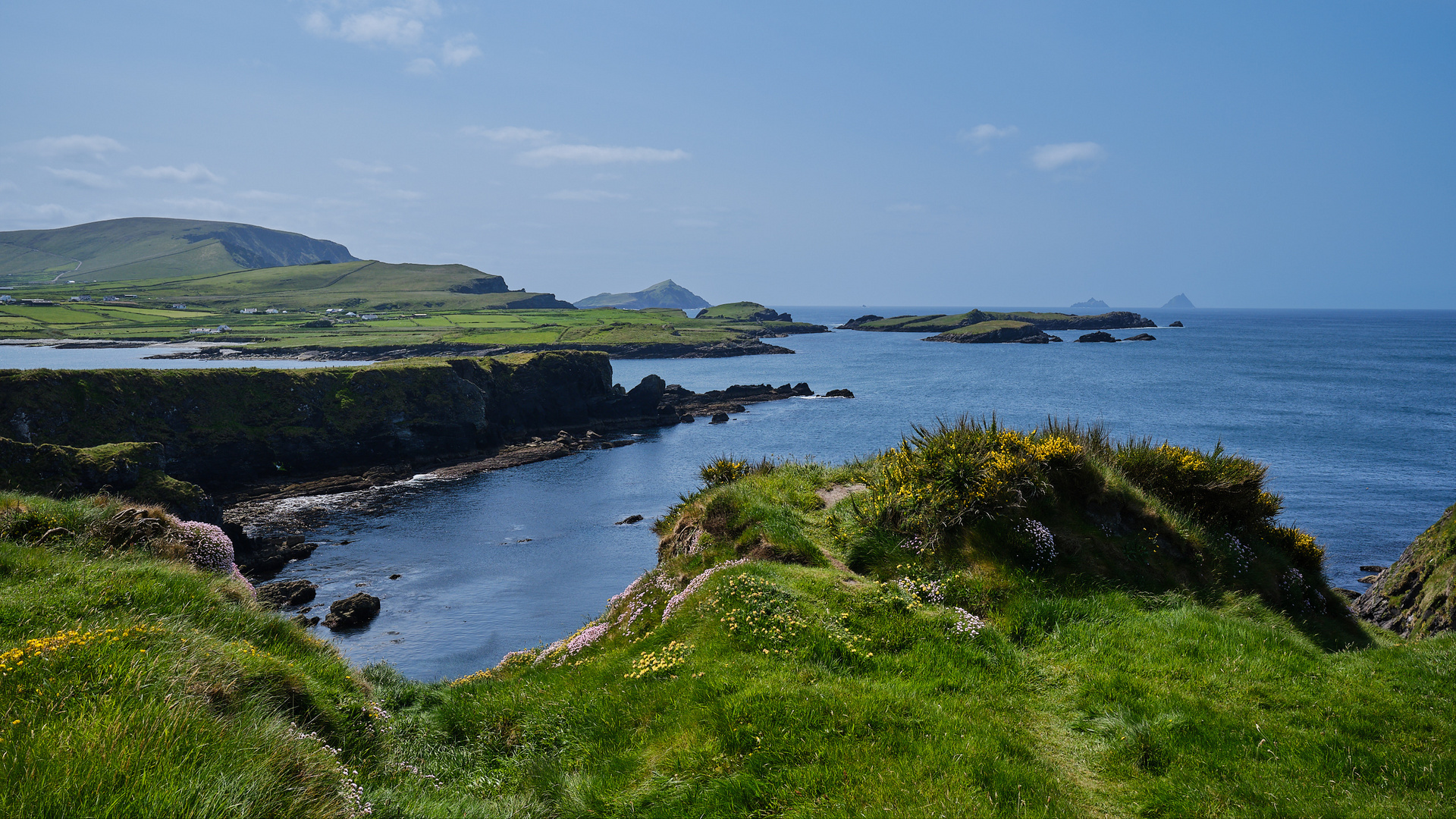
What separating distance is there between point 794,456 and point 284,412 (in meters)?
46.2

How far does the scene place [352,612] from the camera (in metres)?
33.9

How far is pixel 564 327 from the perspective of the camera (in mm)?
193750

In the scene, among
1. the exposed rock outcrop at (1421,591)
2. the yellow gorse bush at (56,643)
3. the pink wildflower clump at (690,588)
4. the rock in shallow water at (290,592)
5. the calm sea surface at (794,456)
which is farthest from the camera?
the calm sea surface at (794,456)

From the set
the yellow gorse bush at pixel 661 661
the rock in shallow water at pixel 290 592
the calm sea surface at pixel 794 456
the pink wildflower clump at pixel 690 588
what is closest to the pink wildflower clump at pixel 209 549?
the pink wildflower clump at pixel 690 588

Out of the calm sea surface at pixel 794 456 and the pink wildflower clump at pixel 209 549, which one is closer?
the pink wildflower clump at pixel 209 549

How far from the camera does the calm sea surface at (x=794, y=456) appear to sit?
120 ft

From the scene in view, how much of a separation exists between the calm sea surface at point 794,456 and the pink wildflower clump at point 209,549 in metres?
16.0

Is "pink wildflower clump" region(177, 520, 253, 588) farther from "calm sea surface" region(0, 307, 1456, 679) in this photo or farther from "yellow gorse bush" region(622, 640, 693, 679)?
"calm sea surface" region(0, 307, 1456, 679)

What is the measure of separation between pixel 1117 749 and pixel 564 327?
194144 mm

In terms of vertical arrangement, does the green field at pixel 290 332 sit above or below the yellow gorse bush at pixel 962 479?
above

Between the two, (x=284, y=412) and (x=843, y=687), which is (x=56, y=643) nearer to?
(x=843, y=687)

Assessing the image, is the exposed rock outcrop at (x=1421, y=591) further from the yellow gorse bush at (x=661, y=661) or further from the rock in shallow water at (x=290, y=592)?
the rock in shallow water at (x=290, y=592)

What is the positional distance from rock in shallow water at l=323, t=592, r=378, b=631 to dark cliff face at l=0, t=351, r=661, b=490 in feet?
94.2

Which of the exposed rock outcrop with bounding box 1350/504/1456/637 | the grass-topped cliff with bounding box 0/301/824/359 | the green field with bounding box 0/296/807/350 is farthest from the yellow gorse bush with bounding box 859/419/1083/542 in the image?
the green field with bounding box 0/296/807/350
